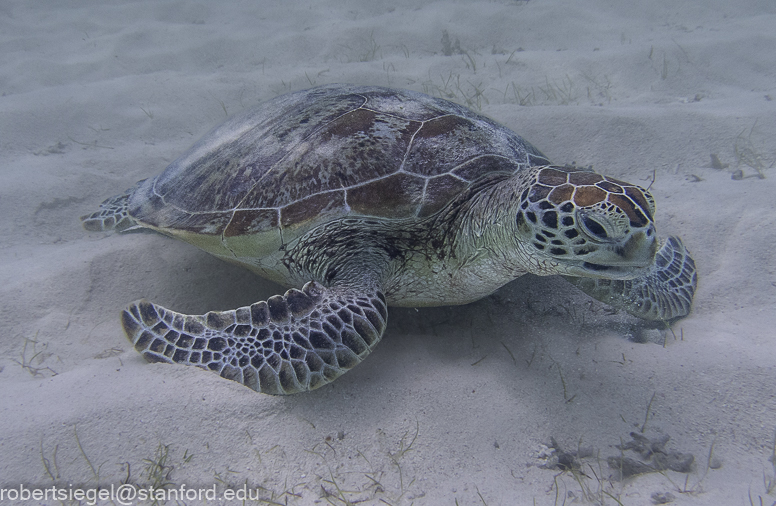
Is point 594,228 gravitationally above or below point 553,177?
below

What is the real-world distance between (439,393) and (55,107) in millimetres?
6279

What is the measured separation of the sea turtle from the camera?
1.71m

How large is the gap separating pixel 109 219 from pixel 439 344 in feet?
9.61

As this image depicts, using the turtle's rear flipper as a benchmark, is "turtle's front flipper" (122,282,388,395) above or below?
below

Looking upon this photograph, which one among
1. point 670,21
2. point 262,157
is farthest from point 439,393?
point 670,21

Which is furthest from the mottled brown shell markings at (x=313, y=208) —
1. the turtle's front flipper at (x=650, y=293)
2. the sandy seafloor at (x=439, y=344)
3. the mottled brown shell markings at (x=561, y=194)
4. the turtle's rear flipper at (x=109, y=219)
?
the turtle's rear flipper at (x=109, y=219)

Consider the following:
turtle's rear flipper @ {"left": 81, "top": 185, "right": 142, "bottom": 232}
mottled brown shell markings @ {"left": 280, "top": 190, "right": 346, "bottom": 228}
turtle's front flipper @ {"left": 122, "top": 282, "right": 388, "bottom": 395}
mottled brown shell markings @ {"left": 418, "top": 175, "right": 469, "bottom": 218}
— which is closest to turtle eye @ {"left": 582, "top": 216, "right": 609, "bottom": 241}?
mottled brown shell markings @ {"left": 418, "top": 175, "right": 469, "bottom": 218}

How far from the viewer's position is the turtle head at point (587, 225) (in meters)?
1.55

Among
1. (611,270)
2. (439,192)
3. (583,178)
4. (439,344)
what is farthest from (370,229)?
(611,270)

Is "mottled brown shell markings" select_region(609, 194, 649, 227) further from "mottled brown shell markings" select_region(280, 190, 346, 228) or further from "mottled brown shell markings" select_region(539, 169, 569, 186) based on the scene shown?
"mottled brown shell markings" select_region(280, 190, 346, 228)

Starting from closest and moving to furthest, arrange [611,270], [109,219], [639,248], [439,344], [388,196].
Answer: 1. [639,248]
2. [611,270]
3. [388,196]
4. [439,344]
5. [109,219]

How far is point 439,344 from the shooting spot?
87.7 inches

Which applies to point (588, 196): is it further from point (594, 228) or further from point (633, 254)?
point (633, 254)

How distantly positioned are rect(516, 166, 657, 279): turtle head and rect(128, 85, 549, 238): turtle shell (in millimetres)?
512
